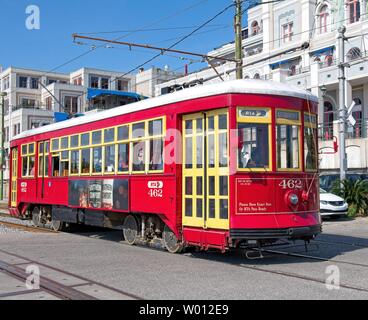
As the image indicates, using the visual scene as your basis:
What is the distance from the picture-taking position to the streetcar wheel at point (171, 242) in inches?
439

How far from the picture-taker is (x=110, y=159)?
43.5ft

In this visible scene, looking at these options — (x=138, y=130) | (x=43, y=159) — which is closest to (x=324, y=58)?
(x=43, y=159)

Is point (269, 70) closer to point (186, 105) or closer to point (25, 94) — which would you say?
point (186, 105)

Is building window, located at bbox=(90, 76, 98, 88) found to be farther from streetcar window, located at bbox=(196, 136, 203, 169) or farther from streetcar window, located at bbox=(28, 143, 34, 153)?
streetcar window, located at bbox=(196, 136, 203, 169)

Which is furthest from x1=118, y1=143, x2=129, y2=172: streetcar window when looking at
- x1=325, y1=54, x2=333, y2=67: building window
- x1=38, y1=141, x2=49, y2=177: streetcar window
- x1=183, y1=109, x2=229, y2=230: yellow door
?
x1=325, y1=54, x2=333, y2=67: building window

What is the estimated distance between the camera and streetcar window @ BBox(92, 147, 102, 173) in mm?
13719

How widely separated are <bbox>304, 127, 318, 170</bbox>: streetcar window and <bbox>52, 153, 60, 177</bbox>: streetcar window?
324 inches

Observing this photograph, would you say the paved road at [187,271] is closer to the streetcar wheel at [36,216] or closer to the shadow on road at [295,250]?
the shadow on road at [295,250]

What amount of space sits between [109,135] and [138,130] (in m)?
1.36

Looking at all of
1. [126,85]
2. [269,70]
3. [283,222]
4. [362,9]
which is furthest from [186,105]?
[126,85]

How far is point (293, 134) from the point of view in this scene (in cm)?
1043

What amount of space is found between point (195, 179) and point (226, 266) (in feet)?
6.10

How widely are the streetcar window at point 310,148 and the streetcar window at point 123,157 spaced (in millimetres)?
4212

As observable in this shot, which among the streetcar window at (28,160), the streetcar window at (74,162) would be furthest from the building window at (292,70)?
the streetcar window at (74,162)
